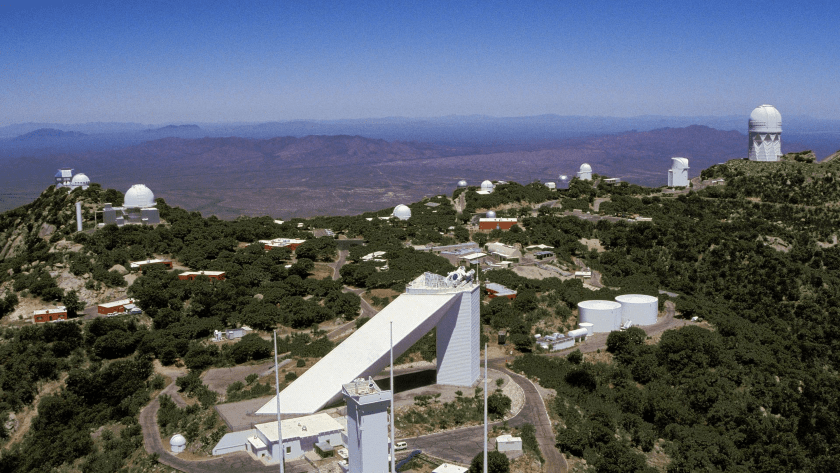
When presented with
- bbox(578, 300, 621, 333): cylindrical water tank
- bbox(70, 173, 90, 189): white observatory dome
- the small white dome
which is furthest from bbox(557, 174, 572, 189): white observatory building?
bbox(70, 173, 90, 189): white observatory dome

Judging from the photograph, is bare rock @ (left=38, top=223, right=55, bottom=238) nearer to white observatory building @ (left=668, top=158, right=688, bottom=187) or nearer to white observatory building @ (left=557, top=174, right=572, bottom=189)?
white observatory building @ (left=557, top=174, right=572, bottom=189)

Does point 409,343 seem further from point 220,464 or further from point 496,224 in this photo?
point 496,224

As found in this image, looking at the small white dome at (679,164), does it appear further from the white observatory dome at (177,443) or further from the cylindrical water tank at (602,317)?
the white observatory dome at (177,443)

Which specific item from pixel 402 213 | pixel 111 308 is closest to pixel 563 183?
pixel 402 213

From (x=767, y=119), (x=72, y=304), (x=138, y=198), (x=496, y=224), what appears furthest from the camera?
(x=767, y=119)

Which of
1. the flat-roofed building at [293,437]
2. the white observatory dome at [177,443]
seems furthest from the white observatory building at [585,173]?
the white observatory dome at [177,443]

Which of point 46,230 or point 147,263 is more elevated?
point 46,230
